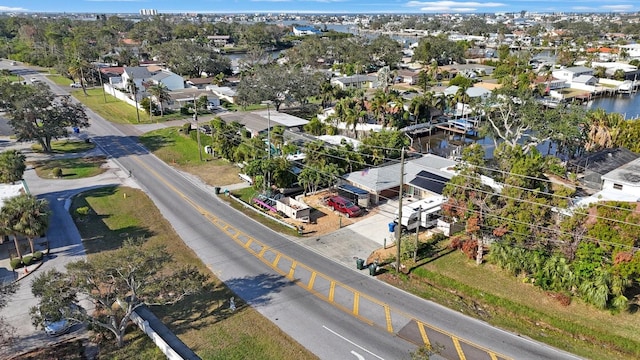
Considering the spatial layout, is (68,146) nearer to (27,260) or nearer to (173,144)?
(173,144)

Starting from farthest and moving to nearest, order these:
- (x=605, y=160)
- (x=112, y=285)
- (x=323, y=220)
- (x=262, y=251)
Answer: (x=605, y=160), (x=323, y=220), (x=262, y=251), (x=112, y=285)

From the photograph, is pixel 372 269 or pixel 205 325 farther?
pixel 372 269

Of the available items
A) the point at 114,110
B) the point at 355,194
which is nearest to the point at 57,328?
the point at 355,194

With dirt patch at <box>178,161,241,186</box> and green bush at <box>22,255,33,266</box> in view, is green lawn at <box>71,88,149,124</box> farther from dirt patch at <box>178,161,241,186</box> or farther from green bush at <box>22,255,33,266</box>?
green bush at <box>22,255,33,266</box>

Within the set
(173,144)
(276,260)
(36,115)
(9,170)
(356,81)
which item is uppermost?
(36,115)

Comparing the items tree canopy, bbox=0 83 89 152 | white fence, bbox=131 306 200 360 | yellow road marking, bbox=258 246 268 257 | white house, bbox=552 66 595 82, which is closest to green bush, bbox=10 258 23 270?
white fence, bbox=131 306 200 360

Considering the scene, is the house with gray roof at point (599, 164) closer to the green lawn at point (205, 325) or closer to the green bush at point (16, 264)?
the green lawn at point (205, 325)

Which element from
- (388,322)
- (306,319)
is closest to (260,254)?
(306,319)
